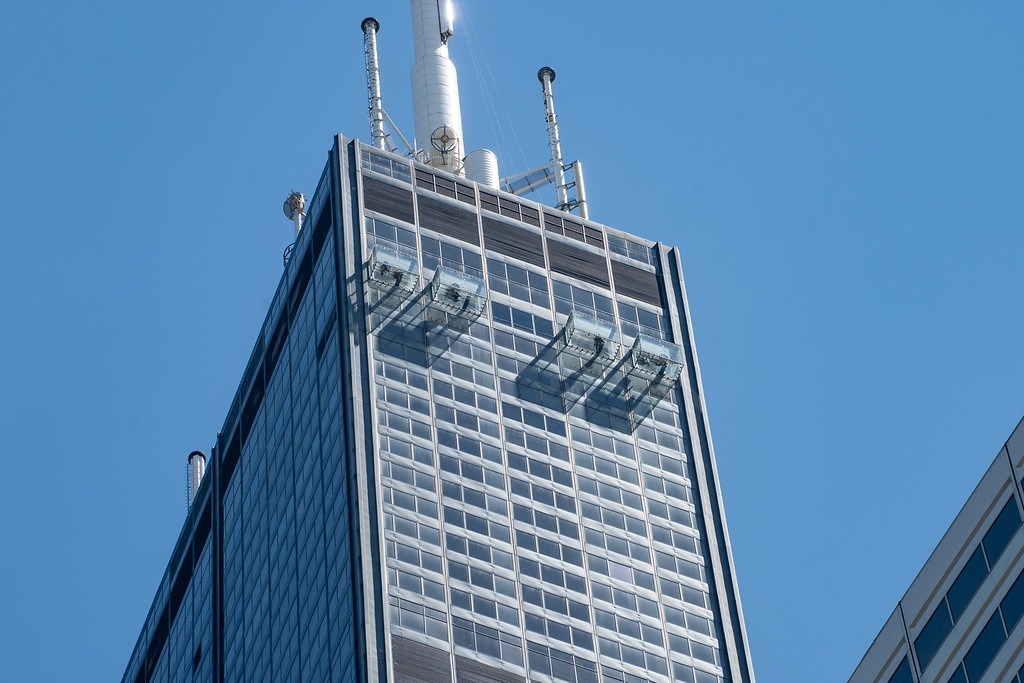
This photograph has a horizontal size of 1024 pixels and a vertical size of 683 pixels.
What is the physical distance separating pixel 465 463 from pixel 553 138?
46.4 meters

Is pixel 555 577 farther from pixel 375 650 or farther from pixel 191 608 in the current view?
pixel 191 608

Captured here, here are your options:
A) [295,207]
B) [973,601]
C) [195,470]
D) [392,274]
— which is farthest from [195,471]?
[973,601]

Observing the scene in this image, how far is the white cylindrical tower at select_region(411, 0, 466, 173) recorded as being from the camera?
6575 inches

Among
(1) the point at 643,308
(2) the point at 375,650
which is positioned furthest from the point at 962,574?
(1) the point at 643,308

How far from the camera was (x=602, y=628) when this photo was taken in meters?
131

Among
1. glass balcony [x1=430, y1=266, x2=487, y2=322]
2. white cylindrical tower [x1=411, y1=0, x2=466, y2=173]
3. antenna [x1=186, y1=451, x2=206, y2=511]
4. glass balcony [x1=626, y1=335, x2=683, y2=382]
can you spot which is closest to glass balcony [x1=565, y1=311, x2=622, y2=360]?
glass balcony [x1=626, y1=335, x2=683, y2=382]

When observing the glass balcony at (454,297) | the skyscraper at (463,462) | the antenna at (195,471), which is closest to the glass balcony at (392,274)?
the skyscraper at (463,462)

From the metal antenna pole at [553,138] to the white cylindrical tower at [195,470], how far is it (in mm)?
40251

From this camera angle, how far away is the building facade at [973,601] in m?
65.3

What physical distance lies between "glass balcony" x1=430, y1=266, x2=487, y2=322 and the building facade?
239 ft

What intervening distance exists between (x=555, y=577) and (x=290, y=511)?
1984 centimetres

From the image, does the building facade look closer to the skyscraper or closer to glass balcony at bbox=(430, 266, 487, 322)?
the skyscraper

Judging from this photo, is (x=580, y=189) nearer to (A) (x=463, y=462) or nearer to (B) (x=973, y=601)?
(A) (x=463, y=462)

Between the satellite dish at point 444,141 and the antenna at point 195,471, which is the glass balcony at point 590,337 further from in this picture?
the antenna at point 195,471
